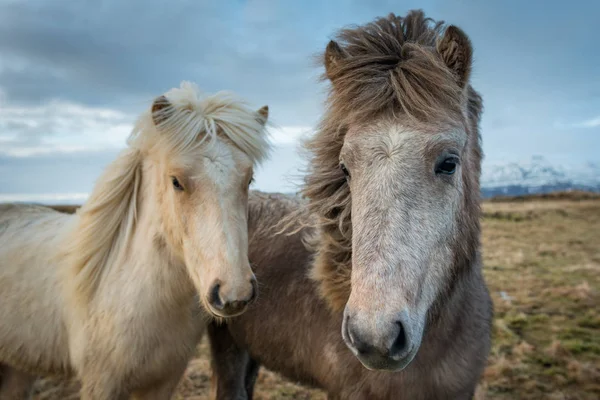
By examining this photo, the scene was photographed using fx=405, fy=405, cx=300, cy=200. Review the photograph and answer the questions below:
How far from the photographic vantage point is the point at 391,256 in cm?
166

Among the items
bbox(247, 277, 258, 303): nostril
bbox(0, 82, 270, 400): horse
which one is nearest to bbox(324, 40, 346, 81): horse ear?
bbox(0, 82, 270, 400): horse

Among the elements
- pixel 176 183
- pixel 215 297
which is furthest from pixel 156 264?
pixel 215 297

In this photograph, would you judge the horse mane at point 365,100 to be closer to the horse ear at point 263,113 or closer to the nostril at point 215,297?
the nostril at point 215,297

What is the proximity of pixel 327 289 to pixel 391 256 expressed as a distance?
0.91 m

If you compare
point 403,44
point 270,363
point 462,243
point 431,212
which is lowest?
point 270,363

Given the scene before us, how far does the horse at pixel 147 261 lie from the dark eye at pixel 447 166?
1.22 metres

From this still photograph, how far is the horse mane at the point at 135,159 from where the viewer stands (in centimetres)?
278

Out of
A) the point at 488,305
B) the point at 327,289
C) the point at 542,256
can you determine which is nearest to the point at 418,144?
the point at 327,289

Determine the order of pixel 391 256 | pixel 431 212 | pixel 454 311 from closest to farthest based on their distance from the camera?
pixel 391 256
pixel 431 212
pixel 454 311

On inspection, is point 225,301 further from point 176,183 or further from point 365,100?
point 365,100

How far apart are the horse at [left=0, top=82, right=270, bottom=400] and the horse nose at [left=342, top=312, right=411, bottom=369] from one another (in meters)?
0.89

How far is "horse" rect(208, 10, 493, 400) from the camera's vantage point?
65.4 inches

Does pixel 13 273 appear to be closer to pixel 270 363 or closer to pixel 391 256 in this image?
pixel 270 363

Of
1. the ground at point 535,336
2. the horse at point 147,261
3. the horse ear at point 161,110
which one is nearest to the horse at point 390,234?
the horse at point 147,261
